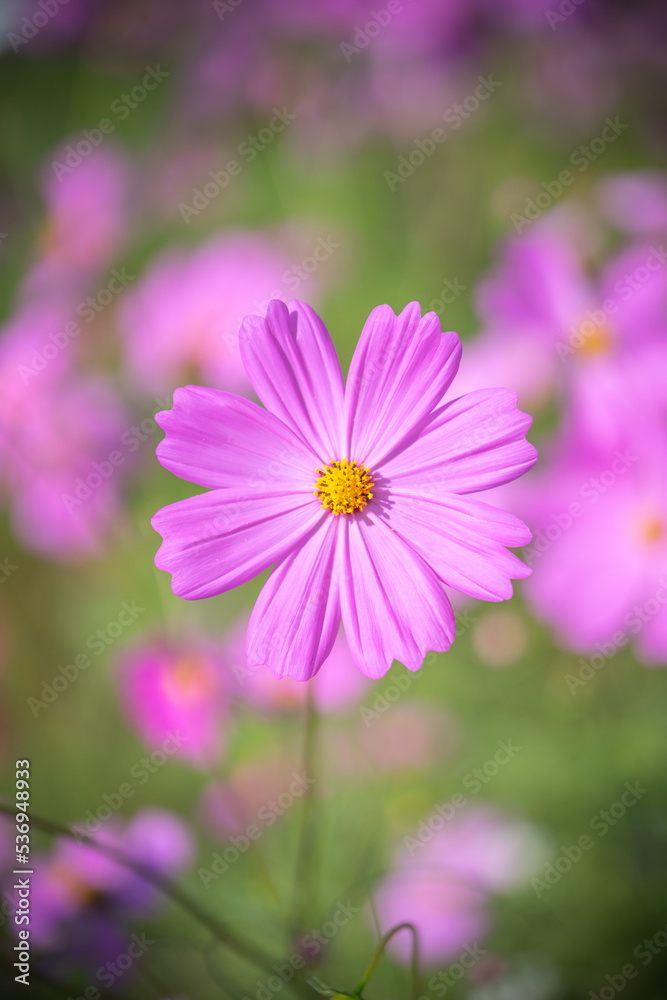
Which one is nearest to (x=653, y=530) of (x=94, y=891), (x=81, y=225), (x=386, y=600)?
(x=386, y=600)

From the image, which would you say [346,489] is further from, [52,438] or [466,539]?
[52,438]

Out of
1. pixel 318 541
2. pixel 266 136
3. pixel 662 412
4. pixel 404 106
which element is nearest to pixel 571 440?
pixel 662 412

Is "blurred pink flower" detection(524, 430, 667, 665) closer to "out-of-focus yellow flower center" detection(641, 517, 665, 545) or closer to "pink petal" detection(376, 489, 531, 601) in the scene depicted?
"out-of-focus yellow flower center" detection(641, 517, 665, 545)

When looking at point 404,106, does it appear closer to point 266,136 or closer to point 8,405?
point 266,136

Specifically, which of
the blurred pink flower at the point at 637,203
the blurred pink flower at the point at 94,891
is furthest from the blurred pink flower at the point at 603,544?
the blurred pink flower at the point at 94,891

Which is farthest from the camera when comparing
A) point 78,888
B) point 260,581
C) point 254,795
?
point 260,581
